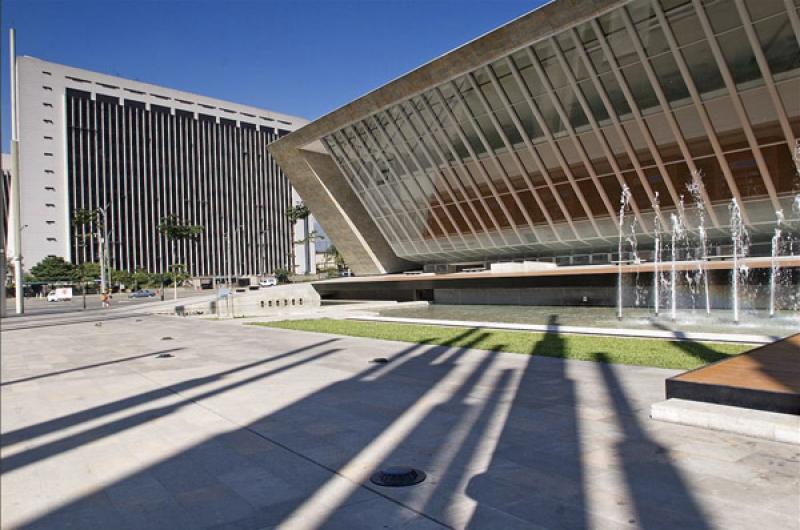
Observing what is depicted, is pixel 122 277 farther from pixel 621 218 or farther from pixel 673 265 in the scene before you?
pixel 673 265

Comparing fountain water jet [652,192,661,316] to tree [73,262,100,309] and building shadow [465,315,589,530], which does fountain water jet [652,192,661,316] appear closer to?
building shadow [465,315,589,530]

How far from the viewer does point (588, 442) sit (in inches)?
246

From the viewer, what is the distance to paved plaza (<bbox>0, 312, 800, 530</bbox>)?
4.40 metres

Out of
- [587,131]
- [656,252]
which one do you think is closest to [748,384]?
[587,131]

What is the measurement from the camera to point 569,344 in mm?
14680

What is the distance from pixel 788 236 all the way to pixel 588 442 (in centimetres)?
2949

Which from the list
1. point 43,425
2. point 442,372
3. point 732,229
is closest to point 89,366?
point 43,425

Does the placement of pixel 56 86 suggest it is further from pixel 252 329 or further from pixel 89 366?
pixel 89 366

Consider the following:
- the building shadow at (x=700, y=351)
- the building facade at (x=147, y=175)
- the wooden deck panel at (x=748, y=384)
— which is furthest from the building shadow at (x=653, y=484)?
the building facade at (x=147, y=175)

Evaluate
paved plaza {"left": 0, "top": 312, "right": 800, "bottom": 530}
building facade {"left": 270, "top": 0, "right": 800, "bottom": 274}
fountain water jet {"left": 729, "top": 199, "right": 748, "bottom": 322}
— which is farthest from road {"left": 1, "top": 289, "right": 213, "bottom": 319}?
fountain water jet {"left": 729, "top": 199, "right": 748, "bottom": 322}

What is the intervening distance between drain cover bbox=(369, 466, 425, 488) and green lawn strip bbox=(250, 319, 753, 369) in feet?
24.4

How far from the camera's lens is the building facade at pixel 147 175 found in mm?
104875

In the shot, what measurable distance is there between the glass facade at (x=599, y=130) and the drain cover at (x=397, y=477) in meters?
26.6

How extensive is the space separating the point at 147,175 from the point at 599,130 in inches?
4344
